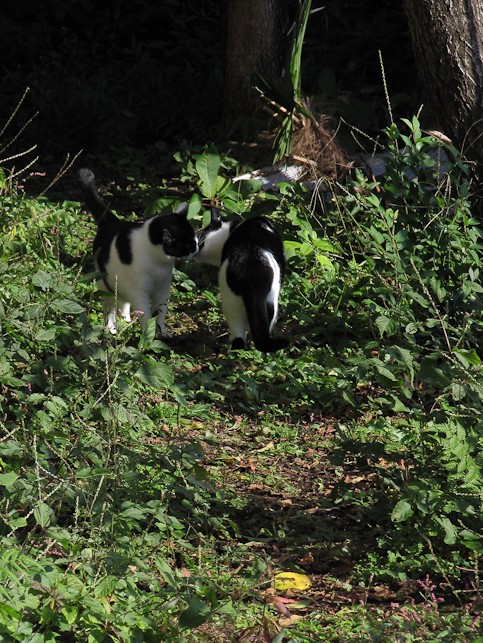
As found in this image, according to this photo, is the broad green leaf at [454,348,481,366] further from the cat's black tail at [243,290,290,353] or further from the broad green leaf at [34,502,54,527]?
the cat's black tail at [243,290,290,353]

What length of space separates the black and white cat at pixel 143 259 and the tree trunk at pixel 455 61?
6.98ft

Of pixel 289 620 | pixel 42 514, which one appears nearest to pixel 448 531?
pixel 289 620

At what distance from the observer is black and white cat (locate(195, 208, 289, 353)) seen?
484 centimetres

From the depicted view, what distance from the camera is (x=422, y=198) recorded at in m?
4.88

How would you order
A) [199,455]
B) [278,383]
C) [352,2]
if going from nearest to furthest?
Answer: [199,455], [278,383], [352,2]

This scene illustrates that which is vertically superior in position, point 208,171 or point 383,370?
point 383,370

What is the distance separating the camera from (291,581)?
9.88 ft

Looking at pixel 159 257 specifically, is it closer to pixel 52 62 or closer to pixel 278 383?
pixel 278 383

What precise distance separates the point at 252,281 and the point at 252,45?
411cm

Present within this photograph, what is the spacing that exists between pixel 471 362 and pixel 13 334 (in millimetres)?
2221

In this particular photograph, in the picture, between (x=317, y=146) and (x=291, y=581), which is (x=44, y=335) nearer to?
(x=291, y=581)

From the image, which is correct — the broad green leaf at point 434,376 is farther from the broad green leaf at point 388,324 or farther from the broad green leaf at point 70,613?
the broad green leaf at point 70,613

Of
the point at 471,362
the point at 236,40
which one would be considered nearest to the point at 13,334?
the point at 471,362

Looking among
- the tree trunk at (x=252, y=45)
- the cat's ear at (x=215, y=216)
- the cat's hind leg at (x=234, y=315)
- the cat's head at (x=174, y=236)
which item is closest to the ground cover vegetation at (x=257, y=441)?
the cat's hind leg at (x=234, y=315)
